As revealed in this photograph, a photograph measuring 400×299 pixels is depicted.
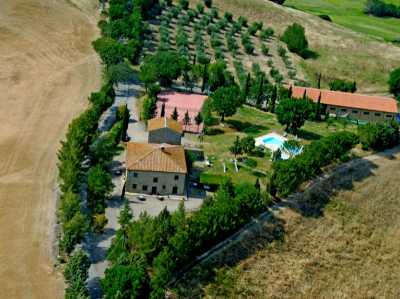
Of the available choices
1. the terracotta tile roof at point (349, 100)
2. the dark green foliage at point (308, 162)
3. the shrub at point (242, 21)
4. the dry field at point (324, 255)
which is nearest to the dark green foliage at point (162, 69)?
the terracotta tile roof at point (349, 100)

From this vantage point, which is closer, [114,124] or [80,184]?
[80,184]

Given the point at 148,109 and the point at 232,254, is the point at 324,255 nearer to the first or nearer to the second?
the point at 232,254

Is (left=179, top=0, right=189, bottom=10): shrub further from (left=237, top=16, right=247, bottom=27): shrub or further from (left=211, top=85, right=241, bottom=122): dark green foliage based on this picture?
(left=211, top=85, right=241, bottom=122): dark green foliage

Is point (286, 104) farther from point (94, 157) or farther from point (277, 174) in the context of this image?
point (94, 157)

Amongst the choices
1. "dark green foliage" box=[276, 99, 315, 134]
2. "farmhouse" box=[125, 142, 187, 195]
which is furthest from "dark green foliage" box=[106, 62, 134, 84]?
"farmhouse" box=[125, 142, 187, 195]

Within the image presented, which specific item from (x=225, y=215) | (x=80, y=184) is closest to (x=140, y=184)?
(x=80, y=184)

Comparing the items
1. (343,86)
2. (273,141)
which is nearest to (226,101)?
(273,141)

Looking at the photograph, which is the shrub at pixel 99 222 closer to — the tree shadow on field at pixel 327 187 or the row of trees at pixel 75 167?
the row of trees at pixel 75 167
